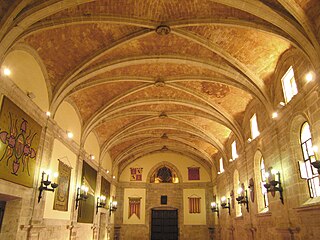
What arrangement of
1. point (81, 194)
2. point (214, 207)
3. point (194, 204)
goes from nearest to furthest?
point (81, 194)
point (214, 207)
point (194, 204)

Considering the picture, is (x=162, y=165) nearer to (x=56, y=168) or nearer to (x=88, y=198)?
(x=88, y=198)

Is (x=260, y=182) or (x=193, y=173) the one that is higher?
(x=193, y=173)

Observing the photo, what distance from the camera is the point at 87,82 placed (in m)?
12.2

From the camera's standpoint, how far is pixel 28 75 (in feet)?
30.5

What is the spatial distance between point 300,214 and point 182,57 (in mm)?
6563

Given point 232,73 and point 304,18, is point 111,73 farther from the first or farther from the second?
point 304,18

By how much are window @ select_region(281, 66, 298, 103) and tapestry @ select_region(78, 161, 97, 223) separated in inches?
395

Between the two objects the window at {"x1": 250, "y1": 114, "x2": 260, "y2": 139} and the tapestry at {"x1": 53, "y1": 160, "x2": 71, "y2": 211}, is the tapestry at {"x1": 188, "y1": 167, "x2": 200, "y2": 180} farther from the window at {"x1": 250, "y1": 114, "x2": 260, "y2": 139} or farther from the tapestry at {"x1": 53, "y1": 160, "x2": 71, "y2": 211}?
the tapestry at {"x1": 53, "y1": 160, "x2": 71, "y2": 211}

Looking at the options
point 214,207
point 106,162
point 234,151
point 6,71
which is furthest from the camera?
point 214,207

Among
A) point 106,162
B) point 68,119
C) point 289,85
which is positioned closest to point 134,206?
point 106,162

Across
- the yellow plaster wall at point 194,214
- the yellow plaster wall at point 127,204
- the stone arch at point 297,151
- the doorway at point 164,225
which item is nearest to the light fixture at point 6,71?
the stone arch at point 297,151

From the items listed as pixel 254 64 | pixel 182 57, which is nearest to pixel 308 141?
pixel 254 64

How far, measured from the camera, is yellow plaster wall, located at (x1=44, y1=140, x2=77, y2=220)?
Result: 34.9 feet

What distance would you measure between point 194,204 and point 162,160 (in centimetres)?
456
